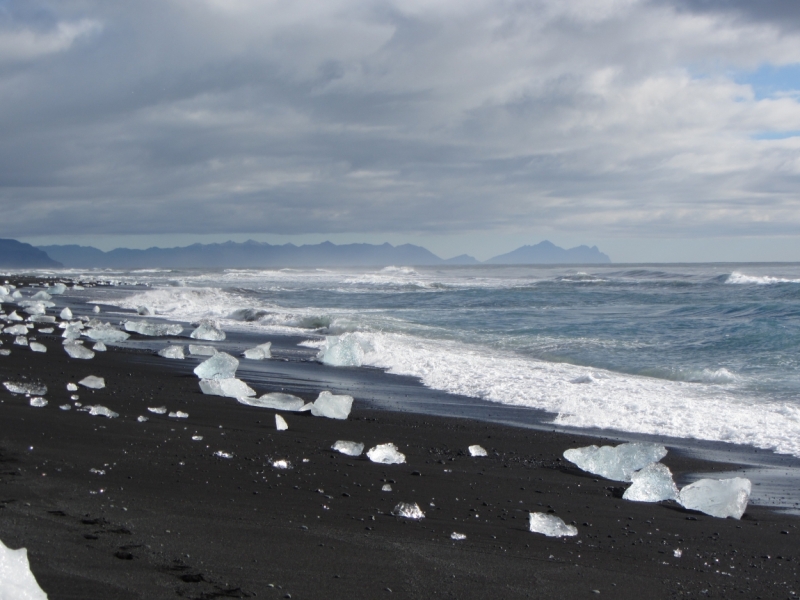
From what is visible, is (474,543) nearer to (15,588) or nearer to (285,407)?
(15,588)

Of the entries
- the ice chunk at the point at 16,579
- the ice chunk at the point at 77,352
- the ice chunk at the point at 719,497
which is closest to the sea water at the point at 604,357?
the ice chunk at the point at 719,497

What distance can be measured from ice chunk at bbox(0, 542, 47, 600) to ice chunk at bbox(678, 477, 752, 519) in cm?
365

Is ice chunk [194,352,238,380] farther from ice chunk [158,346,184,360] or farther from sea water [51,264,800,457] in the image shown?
sea water [51,264,800,457]

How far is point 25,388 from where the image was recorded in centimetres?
573

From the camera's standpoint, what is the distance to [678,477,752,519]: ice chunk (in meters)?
4.04

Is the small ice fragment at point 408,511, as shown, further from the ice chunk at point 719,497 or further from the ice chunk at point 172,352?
the ice chunk at point 172,352

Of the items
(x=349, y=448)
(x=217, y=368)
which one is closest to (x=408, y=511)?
(x=349, y=448)

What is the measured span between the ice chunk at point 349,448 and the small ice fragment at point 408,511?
117 cm

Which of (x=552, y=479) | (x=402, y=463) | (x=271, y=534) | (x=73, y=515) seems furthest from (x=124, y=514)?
(x=552, y=479)

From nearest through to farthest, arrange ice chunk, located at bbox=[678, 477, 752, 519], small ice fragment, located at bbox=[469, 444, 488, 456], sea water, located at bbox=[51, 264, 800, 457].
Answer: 1. ice chunk, located at bbox=[678, 477, 752, 519]
2. small ice fragment, located at bbox=[469, 444, 488, 456]
3. sea water, located at bbox=[51, 264, 800, 457]

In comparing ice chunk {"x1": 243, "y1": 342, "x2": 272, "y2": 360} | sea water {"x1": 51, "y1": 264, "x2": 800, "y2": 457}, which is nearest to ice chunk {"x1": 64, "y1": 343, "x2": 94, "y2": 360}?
ice chunk {"x1": 243, "y1": 342, "x2": 272, "y2": 360}

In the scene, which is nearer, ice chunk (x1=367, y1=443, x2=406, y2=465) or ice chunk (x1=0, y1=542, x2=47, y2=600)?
ice chunk (x1=0, y1=542, x2=47, y2=600)

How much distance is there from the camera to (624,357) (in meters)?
11.2

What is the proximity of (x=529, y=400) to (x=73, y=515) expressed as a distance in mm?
5569
